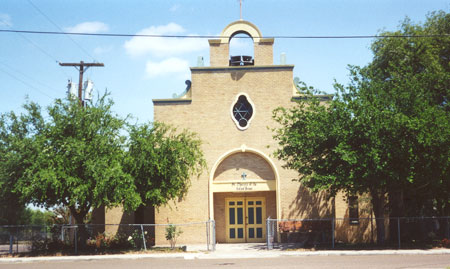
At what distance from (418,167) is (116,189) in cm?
1365

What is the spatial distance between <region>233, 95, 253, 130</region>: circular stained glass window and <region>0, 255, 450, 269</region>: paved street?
389 inches

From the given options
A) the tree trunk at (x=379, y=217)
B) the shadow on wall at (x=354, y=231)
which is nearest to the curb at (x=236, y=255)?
the tree trunk at (x=379, y=217)

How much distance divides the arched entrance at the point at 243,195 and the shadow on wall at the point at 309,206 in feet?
3.69

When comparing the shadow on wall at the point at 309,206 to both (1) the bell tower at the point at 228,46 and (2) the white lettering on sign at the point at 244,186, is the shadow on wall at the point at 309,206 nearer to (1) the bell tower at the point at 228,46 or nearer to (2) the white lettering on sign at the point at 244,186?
(2) the white lettering on sign at the point at 244,186

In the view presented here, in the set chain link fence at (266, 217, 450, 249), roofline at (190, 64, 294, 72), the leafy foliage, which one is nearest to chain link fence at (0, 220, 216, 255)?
the leafy foliage

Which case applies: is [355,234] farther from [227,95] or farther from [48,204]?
[48,204]

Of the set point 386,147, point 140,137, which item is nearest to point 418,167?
point 386,147

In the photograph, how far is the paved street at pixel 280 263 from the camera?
15539 mm

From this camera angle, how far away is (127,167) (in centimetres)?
2194

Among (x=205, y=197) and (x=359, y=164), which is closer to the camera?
Result: (x=359, y=164)

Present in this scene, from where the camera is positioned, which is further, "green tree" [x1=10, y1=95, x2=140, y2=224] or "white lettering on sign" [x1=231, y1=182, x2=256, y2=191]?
"white lettering on sign" [x1=231, y1=182, x2=256, y2=191]

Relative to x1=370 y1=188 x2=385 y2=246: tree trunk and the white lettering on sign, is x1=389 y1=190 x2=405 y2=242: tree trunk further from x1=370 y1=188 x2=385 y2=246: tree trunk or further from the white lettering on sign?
the white lettering on sign

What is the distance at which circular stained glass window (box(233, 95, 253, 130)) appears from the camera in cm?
2658

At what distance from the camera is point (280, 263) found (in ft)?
54.2
